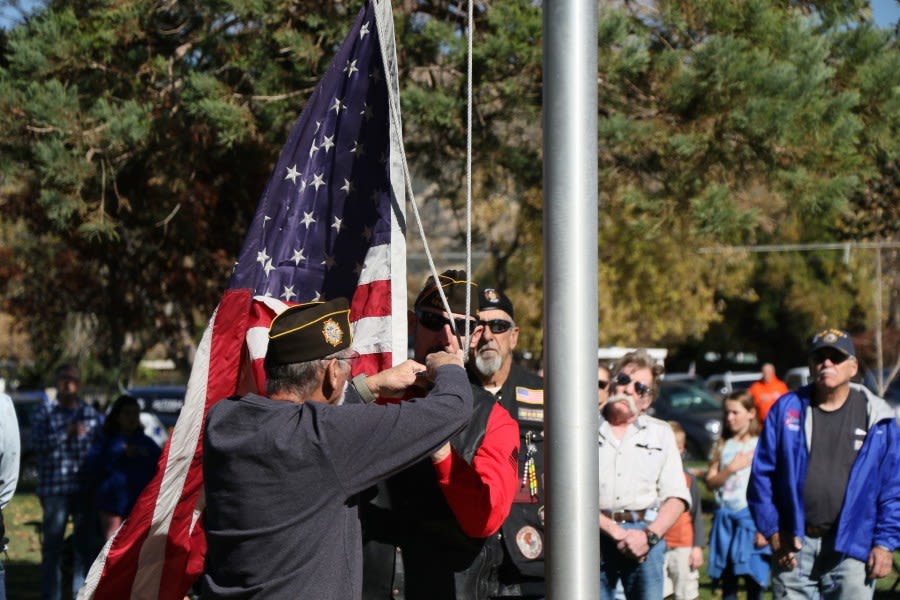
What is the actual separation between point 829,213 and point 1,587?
705 cm

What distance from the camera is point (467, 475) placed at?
3.79 metres

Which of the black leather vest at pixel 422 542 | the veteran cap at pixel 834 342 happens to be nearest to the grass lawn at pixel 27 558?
the veteran cap at pixel 834 342

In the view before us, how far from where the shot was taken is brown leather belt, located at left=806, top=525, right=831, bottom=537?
664 cm

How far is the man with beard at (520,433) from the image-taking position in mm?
4637

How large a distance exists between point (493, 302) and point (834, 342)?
103 inches

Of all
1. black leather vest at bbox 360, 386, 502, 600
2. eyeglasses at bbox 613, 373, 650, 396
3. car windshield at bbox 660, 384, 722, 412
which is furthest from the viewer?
car windshield at bbox 660, 384, 722, 412

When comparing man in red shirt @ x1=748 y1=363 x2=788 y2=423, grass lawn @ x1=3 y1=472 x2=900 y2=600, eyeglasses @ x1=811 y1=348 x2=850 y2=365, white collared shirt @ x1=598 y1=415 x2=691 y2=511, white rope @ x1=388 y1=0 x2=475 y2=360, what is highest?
white rope @ x1=388 y1=0 x2=475 y2=360

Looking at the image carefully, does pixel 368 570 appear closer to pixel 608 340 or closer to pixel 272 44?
pixel 272 44

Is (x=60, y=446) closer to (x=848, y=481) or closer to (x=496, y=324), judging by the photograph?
(x=848, y=481)

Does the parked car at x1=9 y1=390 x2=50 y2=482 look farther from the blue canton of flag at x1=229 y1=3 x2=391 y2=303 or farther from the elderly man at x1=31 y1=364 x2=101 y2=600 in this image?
the blue canton of flag at x1=229 y1=3 x2=391 y2=303

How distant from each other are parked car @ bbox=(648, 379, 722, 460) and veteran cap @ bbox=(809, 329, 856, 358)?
53.1ft

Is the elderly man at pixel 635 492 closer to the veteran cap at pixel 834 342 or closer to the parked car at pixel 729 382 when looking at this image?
the veteran cap at pixel 834 342

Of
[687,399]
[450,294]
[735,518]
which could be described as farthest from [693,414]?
[450,294]

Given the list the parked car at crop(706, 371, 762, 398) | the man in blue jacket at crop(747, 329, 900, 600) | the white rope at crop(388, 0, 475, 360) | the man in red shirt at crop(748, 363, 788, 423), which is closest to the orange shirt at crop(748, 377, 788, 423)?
the man in red shirt at crop(748, 363, 788, 423)
